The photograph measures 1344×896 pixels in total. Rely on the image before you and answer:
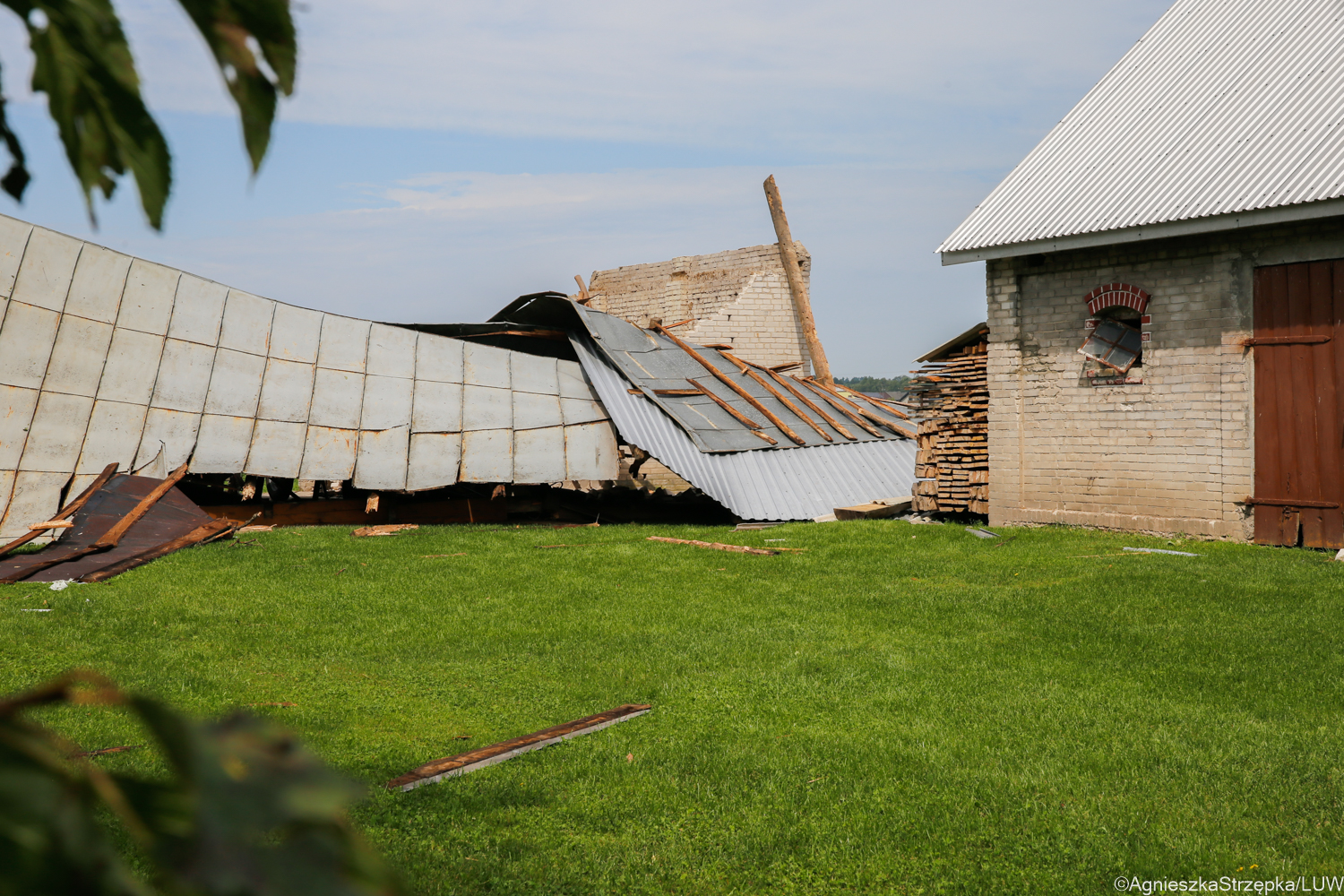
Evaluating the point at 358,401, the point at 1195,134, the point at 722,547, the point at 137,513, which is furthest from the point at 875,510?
the point at 137,513

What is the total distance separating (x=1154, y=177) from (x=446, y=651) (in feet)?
35.4

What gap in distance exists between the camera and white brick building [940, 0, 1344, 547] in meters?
11.3

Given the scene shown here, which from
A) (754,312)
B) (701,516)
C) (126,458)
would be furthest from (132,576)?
(754,312)

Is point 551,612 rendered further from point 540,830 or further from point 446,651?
point 540,830

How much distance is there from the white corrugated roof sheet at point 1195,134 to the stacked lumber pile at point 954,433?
77.3 inches

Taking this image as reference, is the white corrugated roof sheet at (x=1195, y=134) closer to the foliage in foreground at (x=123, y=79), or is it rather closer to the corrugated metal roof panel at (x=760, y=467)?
the corrugated metal roof panel at (x=760, y=467)

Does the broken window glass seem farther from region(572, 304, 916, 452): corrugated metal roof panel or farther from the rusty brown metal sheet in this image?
the rusty brown metal sheet

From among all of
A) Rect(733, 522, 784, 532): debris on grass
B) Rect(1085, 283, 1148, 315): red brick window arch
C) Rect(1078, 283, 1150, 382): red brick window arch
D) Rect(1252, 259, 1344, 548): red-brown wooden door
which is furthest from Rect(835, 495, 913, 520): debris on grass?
Rect(1252, 259, 1344, 548): red-brown wooden door

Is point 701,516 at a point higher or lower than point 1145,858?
higher

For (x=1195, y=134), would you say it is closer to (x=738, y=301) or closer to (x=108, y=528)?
(x=738, y=301)

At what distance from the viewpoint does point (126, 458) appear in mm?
12766

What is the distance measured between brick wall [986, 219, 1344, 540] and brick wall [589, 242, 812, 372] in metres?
11.2

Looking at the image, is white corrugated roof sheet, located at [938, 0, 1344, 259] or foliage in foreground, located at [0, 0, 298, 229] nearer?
foliage in foreground, located at [0, 0, 298, 229]

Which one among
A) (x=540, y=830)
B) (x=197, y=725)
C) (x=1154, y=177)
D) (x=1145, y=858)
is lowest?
(x=540, y=830)
